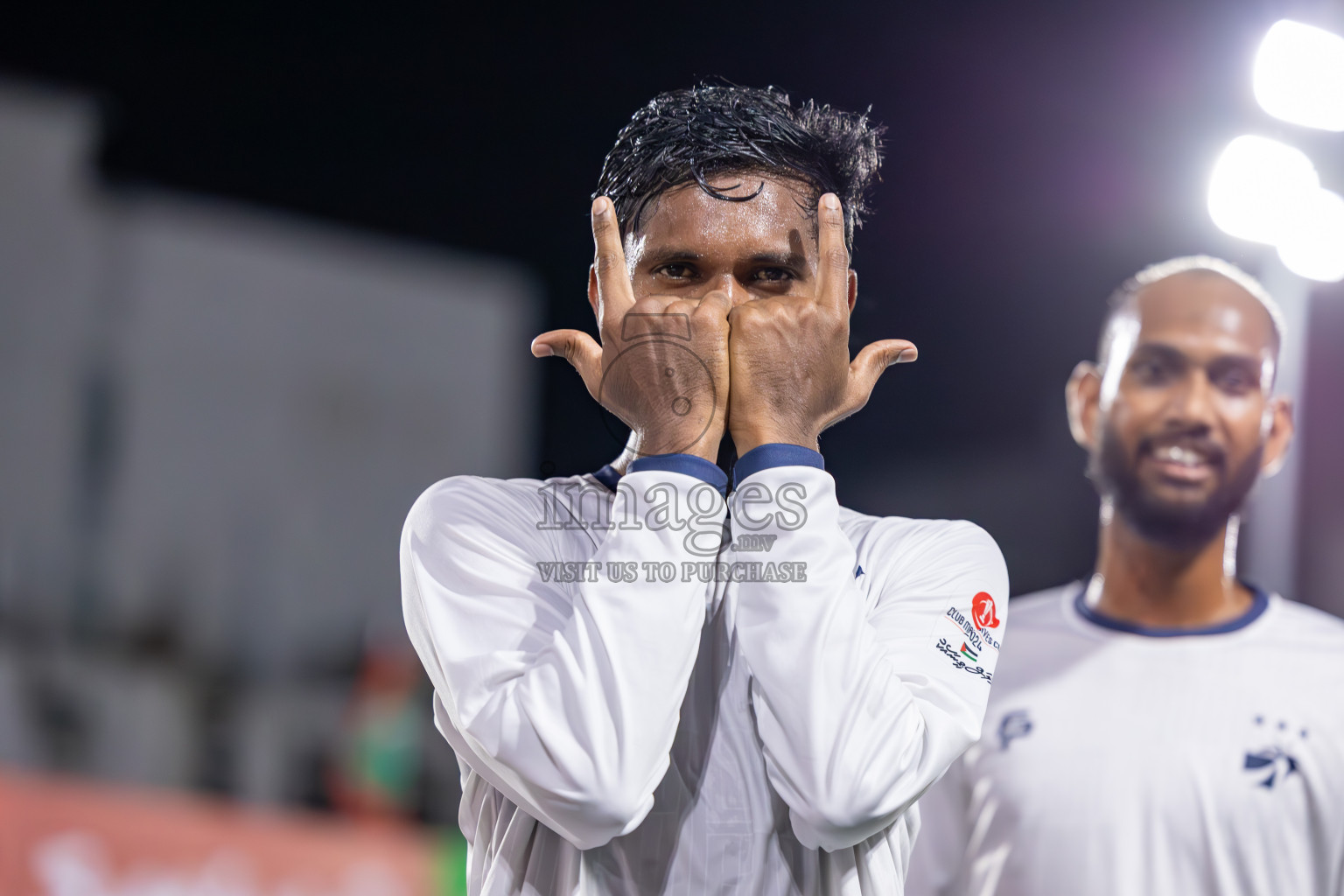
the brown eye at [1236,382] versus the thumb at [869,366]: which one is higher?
the brown eye at [1236,382]

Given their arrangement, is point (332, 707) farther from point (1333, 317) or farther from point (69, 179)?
point (1333, 317)

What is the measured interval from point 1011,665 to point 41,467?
3712 millimetres

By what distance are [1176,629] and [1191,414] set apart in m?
0.57

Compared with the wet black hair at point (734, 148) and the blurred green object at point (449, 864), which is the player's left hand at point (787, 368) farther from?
the blurred green object at point (449, 864)

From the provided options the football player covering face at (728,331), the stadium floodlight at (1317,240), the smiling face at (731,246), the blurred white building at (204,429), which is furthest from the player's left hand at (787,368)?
the stadium floodlight at (1317,240)

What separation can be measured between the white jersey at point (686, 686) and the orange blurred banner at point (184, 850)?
2.95 m

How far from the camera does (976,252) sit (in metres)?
3.25

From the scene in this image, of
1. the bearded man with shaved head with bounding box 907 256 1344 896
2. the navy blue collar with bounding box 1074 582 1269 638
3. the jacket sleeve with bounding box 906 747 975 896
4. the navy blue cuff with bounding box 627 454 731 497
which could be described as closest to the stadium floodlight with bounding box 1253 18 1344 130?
the bearded man with shaved head with bounding box 907 256 1344 896

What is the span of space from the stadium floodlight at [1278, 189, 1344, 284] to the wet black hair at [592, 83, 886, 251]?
2.70 meters

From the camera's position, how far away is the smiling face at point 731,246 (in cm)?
146

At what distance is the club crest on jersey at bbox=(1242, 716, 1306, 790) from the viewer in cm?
267

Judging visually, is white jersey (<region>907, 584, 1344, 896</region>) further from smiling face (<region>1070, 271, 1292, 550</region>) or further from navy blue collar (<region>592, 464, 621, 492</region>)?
navy blue collar (<region>592, 464, 621, 492</region>)

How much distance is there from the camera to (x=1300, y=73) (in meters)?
3.77

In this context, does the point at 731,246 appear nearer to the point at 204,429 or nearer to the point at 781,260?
the point at 781,260
